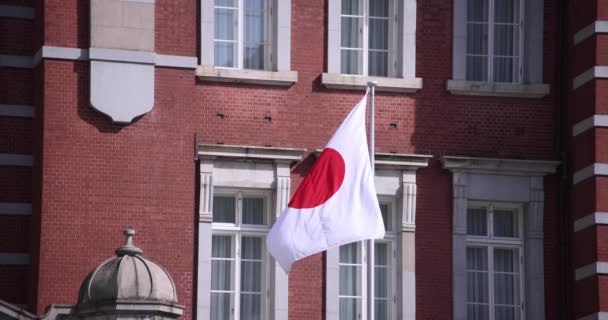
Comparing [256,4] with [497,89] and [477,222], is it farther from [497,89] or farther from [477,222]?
[477,222]

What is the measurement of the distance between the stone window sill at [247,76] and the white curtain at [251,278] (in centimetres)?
224

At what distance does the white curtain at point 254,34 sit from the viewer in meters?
31.5

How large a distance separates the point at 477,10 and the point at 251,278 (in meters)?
5.30

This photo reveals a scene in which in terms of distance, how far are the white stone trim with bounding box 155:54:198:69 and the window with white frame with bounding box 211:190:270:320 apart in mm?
1842

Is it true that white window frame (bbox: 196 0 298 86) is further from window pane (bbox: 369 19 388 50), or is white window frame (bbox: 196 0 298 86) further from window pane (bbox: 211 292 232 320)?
window pane (bbox: 211 292 232 320)

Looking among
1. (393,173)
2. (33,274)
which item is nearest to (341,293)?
(393,173)

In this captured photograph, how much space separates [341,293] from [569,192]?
143 inches

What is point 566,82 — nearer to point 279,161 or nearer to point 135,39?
point 279,161

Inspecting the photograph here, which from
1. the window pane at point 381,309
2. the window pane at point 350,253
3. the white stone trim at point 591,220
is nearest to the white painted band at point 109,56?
the window pane at point 350,253

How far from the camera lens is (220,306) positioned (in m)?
30.6

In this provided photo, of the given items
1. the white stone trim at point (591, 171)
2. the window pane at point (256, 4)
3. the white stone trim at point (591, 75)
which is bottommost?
the white stone trim at point (591, 171)

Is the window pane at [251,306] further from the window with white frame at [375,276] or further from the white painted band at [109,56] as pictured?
the white painted band at [109,56]

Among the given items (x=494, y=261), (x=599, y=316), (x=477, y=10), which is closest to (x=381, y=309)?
(x=494, y=261)

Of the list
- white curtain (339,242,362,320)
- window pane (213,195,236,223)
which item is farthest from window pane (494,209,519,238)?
window pane (213,195,236,223)
